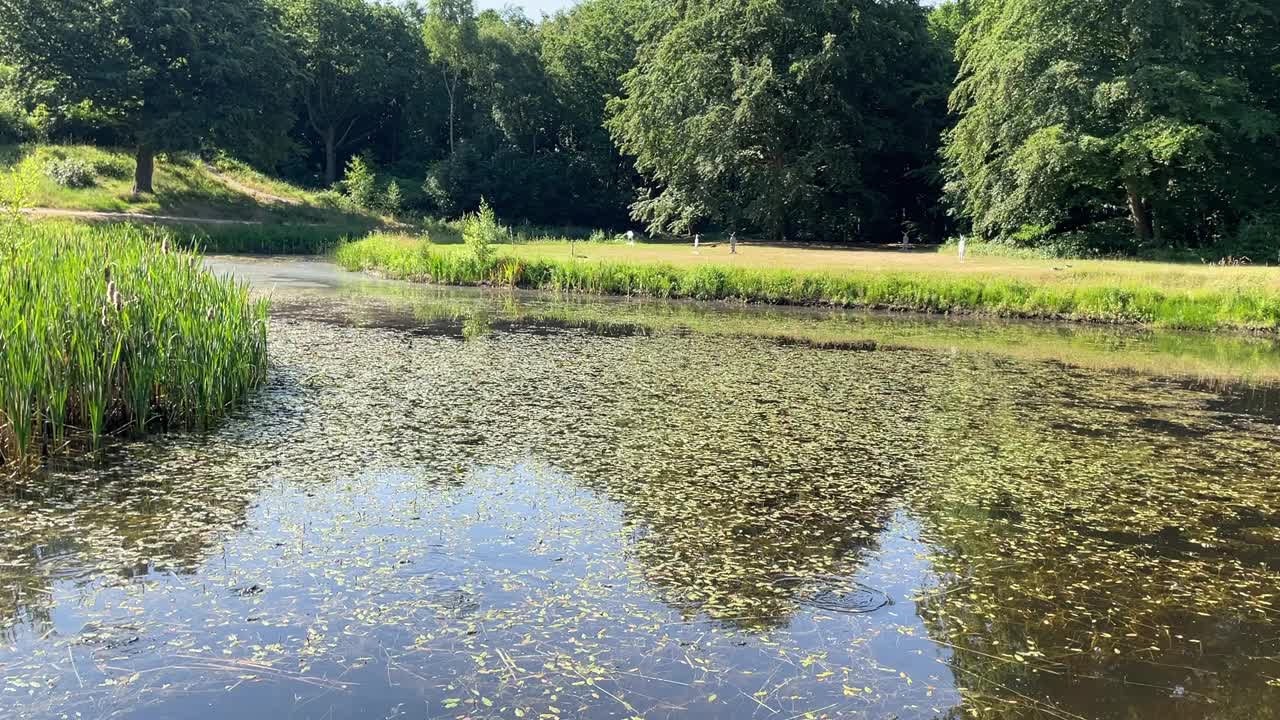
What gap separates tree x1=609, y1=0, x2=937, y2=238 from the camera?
141ft

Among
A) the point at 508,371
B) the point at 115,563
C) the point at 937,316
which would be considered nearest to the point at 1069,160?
the point at 937,316

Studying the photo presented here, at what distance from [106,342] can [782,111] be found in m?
36.8

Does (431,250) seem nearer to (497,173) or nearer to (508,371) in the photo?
(508,371)

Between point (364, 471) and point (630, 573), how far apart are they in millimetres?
3350

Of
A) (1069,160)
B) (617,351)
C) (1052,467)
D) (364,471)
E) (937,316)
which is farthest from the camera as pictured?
(1069,160)

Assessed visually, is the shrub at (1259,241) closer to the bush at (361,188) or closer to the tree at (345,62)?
the bush at (361,188)

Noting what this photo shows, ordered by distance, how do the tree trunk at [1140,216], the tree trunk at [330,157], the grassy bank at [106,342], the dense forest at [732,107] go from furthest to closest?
the tree trunk at [330,157]
the tree trunk at [1140,216]
the dense forest at [732,107]
the grassy bank at [106,342]

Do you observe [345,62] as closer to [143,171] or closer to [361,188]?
[361,188]

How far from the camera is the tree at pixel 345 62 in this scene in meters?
61.0

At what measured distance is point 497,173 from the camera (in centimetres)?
5891

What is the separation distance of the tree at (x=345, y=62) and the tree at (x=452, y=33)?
3428mm

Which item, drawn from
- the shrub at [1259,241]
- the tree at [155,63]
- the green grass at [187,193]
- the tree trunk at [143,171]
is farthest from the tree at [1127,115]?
the tree trunk at [143,171]

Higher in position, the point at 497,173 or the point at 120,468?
the point at 497,173

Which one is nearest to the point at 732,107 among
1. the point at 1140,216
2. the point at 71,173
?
the point at 1140,216
